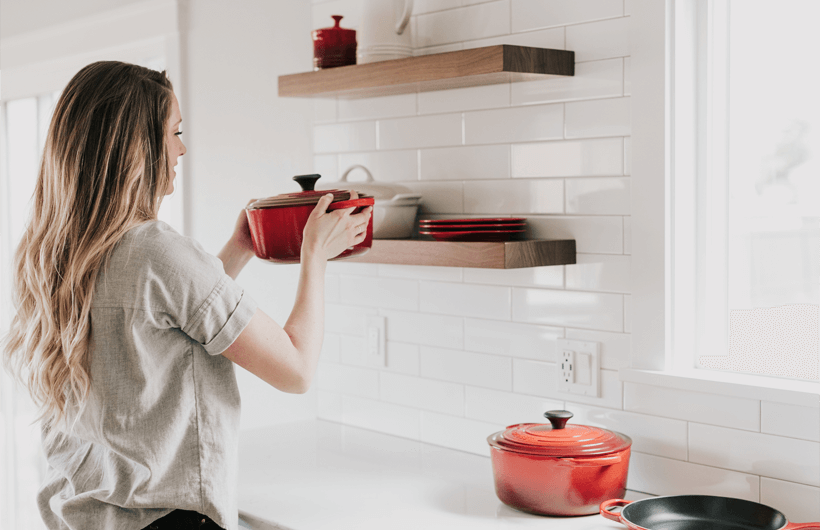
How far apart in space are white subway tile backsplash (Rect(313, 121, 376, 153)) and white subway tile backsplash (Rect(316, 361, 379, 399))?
66 centimetres

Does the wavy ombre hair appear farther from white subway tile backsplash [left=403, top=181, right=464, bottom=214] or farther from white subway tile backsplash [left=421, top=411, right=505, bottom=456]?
white subway tile backsplash [left=421, top=411, right=505, bottom=456]

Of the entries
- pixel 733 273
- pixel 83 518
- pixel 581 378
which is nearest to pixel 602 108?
pixel 733 273

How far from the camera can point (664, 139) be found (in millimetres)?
1750

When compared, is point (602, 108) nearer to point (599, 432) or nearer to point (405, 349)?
point (599, 432)

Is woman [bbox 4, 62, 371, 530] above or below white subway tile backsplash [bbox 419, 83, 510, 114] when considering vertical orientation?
below

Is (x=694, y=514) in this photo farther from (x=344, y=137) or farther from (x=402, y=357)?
(x=344, y=137)

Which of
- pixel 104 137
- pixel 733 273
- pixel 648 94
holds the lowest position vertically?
pixel 733 273

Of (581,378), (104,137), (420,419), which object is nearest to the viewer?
(104,137)

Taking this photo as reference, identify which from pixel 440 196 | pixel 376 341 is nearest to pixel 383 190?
pixel 440 196

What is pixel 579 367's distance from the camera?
195 cm

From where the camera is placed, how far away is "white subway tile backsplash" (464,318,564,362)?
2.02 meters

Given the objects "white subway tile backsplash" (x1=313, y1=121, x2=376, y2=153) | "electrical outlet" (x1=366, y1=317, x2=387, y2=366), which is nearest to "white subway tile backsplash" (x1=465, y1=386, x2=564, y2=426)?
"electrical outlet" (x1=366, y1=317, x2=387, y2=366)

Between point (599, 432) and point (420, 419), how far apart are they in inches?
27.7

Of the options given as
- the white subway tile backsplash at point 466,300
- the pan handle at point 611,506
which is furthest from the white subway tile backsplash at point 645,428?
the white subway tile backsplash at point 466,300
